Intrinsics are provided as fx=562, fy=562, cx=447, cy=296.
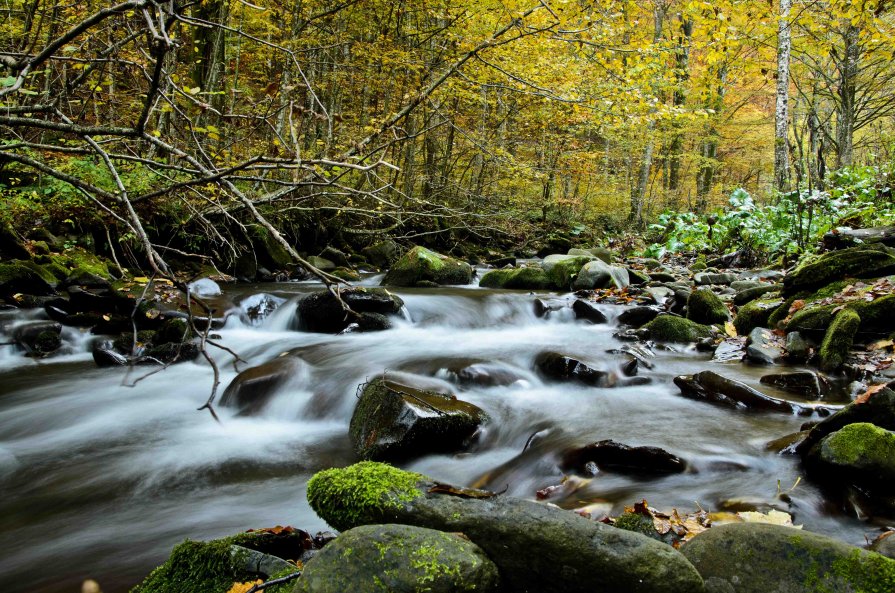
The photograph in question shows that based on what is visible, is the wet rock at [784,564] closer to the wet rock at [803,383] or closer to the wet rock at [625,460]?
the wet rock at [625,460]

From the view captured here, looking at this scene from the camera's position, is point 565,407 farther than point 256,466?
Yes

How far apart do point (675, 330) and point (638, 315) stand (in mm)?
1091

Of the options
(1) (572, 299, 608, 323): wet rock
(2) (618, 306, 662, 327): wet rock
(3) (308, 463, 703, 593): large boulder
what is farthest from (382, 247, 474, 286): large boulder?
(3) (308, 463, 703, 593): large boulder

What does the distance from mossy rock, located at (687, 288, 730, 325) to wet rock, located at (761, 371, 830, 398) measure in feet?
8.19

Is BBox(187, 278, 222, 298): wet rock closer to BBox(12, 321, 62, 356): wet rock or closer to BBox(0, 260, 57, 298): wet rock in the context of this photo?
BBox(0, 260, 57, 298): wet rock

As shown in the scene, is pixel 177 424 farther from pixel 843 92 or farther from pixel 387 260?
pixel 843 92

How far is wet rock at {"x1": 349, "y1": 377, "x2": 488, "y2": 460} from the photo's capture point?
3943 mm

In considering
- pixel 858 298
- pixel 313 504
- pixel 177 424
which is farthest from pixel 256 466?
pixel 858 298

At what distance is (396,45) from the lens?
13.4 metres

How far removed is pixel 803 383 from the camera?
468cm

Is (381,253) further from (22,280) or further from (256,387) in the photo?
(256,387)

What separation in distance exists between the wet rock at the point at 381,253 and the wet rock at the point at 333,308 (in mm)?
5351

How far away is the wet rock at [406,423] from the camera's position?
12.9ft

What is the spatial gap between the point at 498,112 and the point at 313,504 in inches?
Answer: 668
